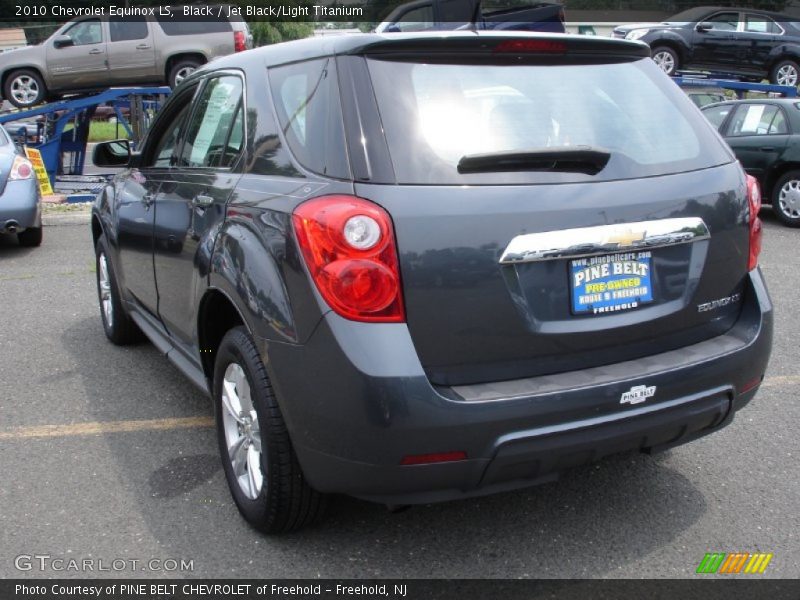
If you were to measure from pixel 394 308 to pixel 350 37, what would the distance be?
3.25 ft

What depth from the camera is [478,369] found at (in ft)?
8.11

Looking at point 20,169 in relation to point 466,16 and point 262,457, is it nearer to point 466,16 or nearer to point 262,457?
point 262,457

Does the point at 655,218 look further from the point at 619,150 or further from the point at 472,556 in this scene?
the point at 472,556

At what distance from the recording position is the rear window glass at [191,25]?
14867mm

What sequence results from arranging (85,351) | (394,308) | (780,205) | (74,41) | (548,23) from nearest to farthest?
(394,308)
(85,351)
(780,205)
(548,23)
(74,41)

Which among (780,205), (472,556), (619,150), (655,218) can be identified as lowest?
(780,205)

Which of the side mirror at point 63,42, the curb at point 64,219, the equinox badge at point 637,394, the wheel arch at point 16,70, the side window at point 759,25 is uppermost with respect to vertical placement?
the side window at point 759,25

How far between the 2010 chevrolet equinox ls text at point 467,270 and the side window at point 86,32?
13485 millimetres

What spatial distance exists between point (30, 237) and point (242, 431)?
691cm

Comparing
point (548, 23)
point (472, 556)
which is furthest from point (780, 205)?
point (472, 556)

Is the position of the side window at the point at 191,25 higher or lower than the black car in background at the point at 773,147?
higher

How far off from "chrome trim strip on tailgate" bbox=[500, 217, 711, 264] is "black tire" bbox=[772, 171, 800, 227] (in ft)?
26.9

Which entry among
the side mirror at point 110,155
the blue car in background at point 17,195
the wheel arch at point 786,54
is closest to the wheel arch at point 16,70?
the blue car in background at point 17,195

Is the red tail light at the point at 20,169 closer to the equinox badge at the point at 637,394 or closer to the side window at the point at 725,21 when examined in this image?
the equinox badge at the point at 637,394
